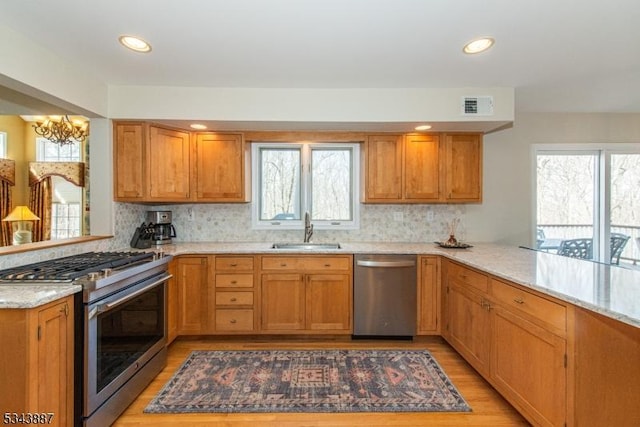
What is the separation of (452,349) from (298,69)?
2877 mm

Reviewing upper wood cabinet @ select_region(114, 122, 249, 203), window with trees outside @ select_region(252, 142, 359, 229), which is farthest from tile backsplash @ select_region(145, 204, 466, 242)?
upper wood cabinet @ select_region(114, 122, 249, 203)

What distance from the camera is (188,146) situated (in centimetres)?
332

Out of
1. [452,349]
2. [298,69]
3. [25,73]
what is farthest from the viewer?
[452,349]

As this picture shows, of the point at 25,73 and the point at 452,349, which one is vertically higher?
the point at 25,73

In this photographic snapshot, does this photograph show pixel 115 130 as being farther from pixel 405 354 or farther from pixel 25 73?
pixel 405 354

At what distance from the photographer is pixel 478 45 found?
2129 mm

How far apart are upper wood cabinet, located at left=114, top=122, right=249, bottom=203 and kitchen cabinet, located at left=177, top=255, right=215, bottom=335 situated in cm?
70

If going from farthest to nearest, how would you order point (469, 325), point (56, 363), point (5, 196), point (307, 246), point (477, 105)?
point (5, 196), point (307, 246), point (477, 105), point (469, 325), point (56, 363)

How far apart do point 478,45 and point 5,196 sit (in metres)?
7.56

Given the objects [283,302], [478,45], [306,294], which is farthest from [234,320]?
[478,45]

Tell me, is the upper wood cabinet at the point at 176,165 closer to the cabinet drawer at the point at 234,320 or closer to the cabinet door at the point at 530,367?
the cabinet drawer at the point at 234,320

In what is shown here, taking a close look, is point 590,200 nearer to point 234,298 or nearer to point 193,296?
point 234,298

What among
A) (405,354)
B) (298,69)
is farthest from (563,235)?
(298,69)

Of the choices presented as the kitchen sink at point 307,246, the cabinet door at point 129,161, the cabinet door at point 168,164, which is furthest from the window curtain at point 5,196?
the kitchen sink at point 307,246
